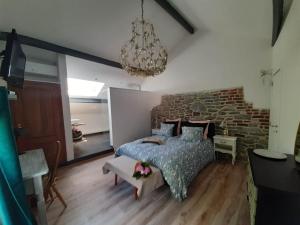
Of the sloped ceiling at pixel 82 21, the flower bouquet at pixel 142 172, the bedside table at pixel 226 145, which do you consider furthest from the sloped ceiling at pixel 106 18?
the flower bouquet at pixel 142 172

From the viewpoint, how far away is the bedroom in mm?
1479

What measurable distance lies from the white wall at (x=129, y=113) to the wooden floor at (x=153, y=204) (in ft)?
4.73

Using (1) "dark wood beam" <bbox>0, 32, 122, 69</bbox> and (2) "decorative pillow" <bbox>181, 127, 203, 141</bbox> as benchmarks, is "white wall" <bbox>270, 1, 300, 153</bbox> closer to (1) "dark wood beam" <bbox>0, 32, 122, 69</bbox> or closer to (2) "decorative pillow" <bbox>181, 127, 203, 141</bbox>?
(2) "decorative pillow" <bbox>181, 127, 203, 141</bbox>

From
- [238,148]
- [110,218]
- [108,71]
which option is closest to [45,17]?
[108,71]

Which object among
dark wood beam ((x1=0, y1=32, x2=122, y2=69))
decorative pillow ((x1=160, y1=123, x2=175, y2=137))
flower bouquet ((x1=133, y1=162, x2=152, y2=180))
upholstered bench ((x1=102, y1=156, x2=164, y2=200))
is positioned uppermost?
dark wood beam ((x1=0, y1=32, x2=122, y2=69))

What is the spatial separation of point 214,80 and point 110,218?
3590 mm

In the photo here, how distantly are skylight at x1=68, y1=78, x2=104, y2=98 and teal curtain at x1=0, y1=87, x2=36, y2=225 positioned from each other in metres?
3.96

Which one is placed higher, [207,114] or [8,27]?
[8,27]

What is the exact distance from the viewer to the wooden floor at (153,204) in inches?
67.1

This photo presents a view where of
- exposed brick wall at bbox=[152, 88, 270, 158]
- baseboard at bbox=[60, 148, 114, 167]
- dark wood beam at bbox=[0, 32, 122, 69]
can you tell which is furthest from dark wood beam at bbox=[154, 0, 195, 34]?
baseboard at bbox=[60, 148, 114, 167]

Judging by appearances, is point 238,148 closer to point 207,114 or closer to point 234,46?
point 207,114

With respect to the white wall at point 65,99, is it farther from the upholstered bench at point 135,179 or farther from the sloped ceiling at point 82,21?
the upholstered bench at point 135,179

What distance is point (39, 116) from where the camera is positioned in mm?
3113

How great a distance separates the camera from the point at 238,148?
11.2 ft
